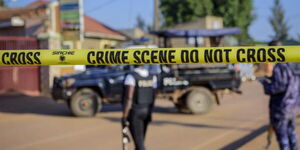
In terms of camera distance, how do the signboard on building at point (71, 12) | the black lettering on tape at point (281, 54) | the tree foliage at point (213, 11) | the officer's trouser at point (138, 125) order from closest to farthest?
the black lettering on tape at point (281, 54) → the officer's trouser at point (138, 125) → the signboard on building at point (71, 12) → the tree foliage at point (213, 11)

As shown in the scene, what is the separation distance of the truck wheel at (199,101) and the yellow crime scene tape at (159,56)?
8.95 m

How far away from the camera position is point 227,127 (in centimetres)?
964

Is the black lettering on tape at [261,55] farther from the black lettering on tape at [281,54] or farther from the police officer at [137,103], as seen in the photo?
the police officer at [137,103]

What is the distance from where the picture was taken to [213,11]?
4016cm

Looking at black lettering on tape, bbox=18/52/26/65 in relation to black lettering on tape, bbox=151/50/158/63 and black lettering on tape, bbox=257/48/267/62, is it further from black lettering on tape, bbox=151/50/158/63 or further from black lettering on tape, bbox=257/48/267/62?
black lettering on tape, bbox=257/48/267/62

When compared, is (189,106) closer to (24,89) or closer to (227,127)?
(227,127)

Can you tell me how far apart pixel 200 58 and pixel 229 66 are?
1008cm

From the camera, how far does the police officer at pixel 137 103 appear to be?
5.55 metres

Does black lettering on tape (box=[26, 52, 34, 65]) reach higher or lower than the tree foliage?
lower

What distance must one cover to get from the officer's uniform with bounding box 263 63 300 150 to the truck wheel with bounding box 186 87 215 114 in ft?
21.5

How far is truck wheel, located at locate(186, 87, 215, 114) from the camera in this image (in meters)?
11.9

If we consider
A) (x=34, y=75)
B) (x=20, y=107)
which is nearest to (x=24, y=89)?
(x=34, y=75)

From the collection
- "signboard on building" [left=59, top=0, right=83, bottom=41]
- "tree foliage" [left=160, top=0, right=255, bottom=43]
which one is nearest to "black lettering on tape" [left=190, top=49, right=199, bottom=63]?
"signboard on building" [left=59, top=0, right=83, bottom=41]

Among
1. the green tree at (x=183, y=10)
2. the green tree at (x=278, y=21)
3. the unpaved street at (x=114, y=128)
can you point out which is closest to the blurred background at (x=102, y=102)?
the unpaved street at (x=114, y=128)
